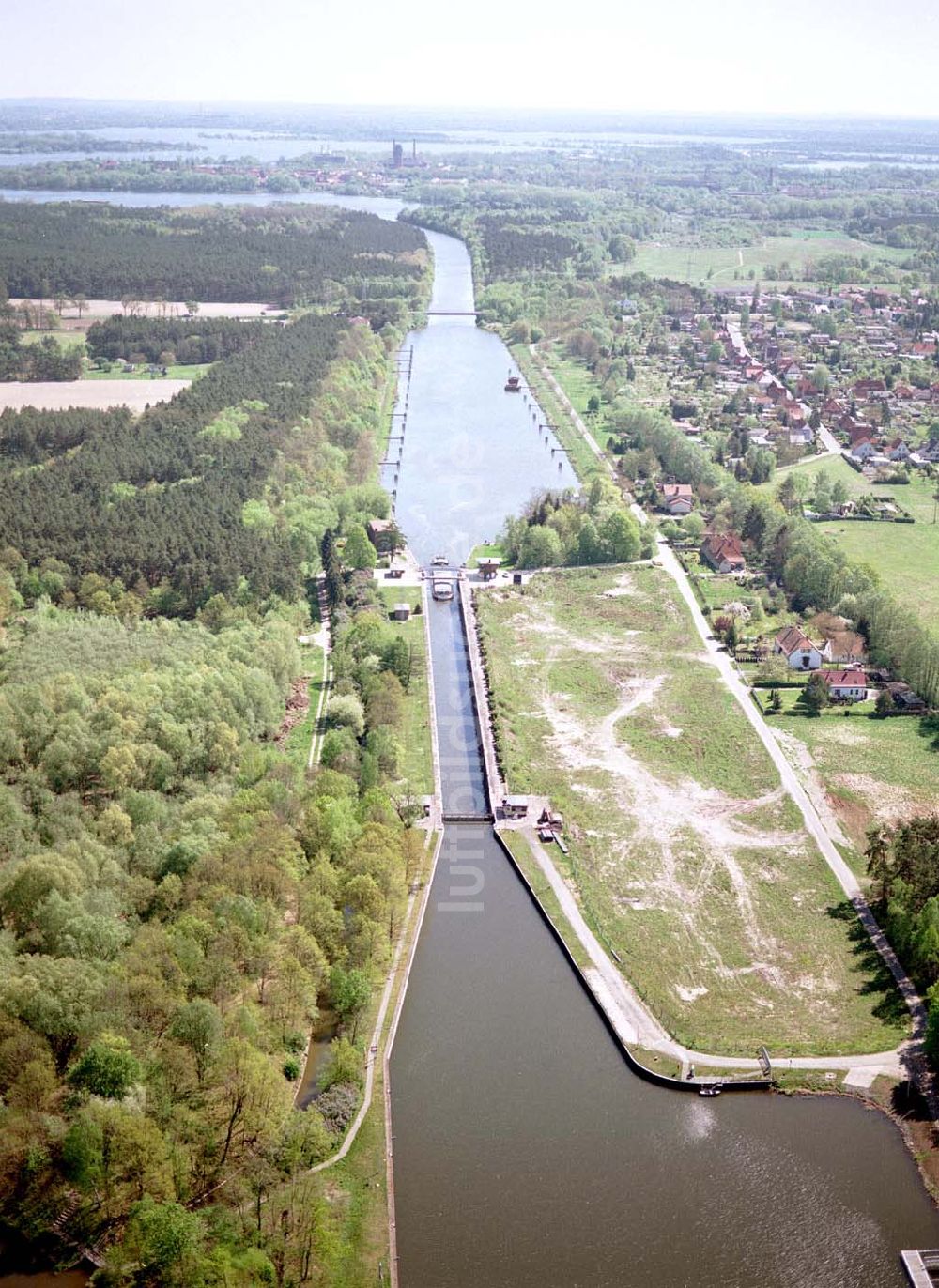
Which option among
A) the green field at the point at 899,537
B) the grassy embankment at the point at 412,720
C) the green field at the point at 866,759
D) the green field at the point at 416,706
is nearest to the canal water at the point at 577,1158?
the green field at the point at 416,706

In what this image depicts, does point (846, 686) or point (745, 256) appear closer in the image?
point (846, 686)

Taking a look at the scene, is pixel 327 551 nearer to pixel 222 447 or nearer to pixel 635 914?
pixel 222 447

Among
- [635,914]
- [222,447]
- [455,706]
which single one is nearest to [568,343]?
[222,447]

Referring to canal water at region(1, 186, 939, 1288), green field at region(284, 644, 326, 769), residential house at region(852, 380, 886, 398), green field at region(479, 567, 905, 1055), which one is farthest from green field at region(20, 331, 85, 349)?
canal water at region(1, 186, 939, 1288)

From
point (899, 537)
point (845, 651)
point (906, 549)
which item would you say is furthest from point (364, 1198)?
point (899, 537)

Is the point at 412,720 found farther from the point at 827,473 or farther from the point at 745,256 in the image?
the point at 745,256

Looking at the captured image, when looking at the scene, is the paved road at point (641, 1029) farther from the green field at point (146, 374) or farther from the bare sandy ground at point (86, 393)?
the green field at point (146, 374)
